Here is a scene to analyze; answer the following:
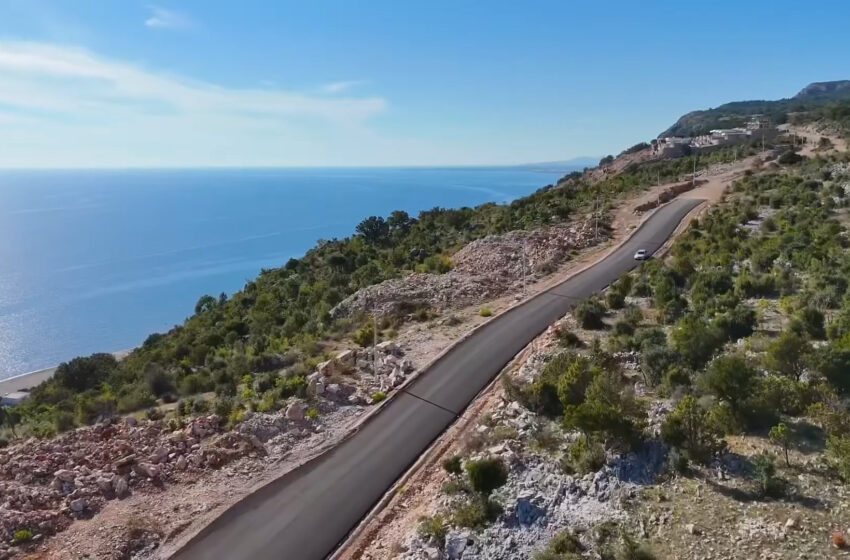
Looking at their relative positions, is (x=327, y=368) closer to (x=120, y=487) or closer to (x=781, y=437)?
(x=120, y=487)

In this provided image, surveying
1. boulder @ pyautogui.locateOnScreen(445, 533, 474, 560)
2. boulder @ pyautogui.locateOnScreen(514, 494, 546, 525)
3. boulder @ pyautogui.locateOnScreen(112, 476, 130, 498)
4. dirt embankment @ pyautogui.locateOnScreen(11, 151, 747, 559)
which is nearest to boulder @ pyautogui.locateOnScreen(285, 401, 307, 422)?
dirt embankment @ pyautogui.locateOnScreen(11, 151, 747, 559)

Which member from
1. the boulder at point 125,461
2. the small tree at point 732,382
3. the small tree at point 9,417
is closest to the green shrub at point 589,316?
the small tree at point 732,382

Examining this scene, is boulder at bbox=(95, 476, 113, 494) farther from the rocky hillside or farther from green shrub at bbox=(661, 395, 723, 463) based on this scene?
green shrub at bbox=(661, 395, 723, 463)

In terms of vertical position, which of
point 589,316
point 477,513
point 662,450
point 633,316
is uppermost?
point 633,316

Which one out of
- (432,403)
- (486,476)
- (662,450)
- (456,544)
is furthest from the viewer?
(432,403)

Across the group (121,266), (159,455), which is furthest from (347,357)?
(121,266)
